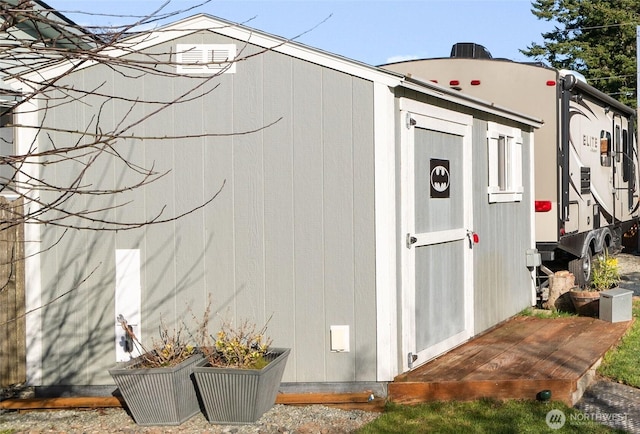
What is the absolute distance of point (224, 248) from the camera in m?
6.30

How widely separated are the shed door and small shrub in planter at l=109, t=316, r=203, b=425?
177 cm

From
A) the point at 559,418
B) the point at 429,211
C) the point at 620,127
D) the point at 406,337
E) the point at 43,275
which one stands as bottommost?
the point at 559,418

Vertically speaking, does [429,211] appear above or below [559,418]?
above

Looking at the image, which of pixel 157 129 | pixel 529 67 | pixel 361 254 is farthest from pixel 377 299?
pixel 529 67

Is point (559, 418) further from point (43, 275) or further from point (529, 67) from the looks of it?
point (529, 67)

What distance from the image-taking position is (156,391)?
558cm

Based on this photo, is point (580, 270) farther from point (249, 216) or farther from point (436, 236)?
point (249, 216)

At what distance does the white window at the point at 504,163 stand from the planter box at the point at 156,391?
408 centimetres

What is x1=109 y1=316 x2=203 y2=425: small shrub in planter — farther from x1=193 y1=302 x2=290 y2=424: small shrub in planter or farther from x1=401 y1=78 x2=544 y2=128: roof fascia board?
x1=401 y1=78 x2=544 y2=128: roof fascia board

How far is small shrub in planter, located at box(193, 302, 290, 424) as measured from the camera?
217 inches

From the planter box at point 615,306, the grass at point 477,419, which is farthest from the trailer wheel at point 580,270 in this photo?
the grass at point 477,419

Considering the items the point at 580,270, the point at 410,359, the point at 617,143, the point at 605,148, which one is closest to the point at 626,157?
the point at 617,143

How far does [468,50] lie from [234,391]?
22.4ft

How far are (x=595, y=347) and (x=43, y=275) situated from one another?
4855 millimetres
